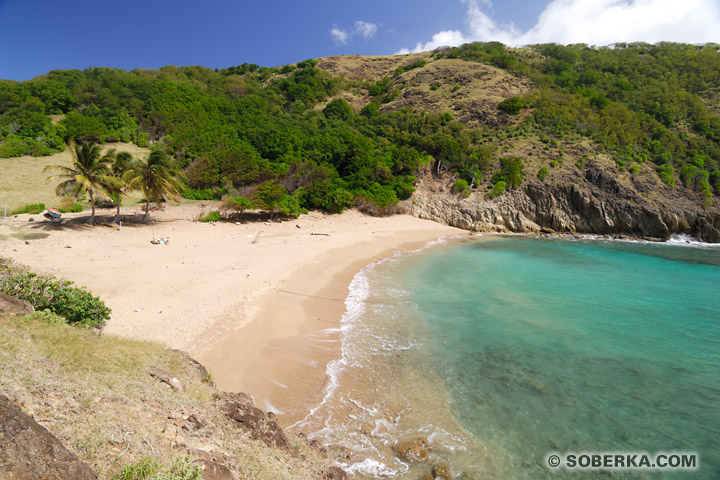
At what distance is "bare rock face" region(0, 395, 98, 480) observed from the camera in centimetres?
230

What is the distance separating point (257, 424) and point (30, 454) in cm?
278

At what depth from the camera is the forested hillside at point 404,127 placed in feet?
112

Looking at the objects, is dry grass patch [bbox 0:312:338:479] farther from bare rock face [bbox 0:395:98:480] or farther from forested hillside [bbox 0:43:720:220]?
forested hillside [bbox 0:43:720:220]

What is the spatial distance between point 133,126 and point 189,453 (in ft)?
168

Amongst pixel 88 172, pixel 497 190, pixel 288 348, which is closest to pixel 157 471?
pixel 288 348

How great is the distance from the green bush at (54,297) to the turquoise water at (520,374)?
19.0 ft

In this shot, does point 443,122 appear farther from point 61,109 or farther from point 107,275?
point 61,109

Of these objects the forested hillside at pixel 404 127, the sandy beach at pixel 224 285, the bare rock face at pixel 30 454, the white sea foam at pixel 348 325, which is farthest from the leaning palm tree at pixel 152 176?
the bare rock face at pixel 30 454

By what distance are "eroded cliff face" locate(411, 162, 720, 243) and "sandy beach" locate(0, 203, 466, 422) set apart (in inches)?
671

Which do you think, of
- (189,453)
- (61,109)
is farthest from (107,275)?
(61,109)

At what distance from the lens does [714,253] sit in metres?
29.2

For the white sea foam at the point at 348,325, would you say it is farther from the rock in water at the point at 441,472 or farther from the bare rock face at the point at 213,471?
the bare rock face at the point at 213,471

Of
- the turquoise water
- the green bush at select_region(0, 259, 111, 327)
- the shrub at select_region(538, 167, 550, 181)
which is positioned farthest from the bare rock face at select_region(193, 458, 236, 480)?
the shrub at select_region(538, 167, 550, 181)

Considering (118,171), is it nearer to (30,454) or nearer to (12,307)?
(12,307)
